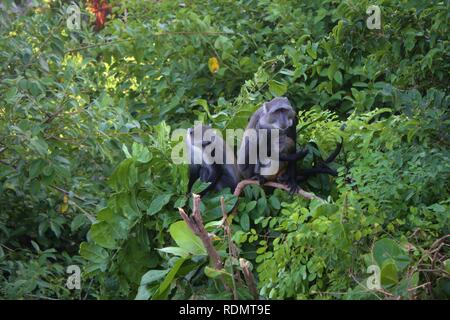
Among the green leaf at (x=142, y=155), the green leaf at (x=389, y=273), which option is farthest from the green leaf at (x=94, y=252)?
the green leaf at (x=389, y=273)

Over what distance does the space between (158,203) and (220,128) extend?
826 mm

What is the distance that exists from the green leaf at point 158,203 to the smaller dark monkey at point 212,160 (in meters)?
0.45

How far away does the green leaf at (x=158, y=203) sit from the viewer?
5045 mm

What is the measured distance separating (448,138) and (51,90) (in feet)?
9.38

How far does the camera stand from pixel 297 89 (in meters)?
6.89

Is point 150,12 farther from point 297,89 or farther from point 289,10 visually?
point 297,89

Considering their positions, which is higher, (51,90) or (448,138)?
(448,138)

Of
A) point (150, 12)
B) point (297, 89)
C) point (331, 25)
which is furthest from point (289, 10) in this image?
point (150, 12)

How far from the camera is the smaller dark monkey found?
5.56 m

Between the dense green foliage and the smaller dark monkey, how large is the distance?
0.42 ft

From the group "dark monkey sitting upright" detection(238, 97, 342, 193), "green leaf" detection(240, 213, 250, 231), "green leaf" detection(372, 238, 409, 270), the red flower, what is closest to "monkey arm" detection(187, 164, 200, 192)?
"dark monkey sitting upright" detection(238, 97, 342, 193)

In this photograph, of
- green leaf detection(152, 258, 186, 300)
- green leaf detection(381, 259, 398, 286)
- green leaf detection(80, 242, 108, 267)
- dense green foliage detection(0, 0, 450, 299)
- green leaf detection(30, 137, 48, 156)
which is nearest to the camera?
green leaf detection(381, 259, 398, 286)

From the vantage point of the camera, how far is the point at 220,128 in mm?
5699

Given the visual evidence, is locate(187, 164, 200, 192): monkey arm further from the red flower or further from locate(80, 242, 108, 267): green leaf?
the red flower
